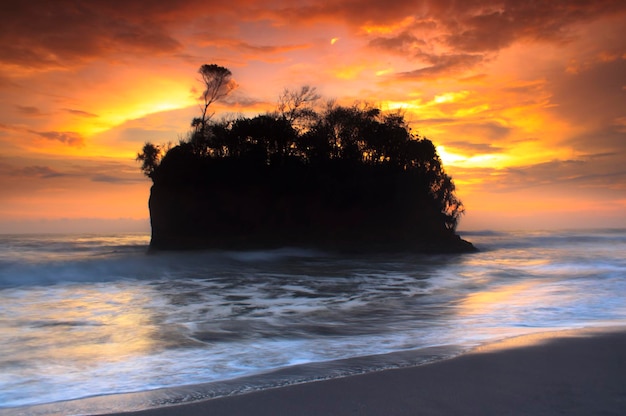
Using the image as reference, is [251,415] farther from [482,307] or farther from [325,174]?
[325,174]

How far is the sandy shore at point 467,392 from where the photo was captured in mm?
2797

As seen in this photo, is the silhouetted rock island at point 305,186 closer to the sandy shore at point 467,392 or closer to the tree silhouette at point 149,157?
the tree silhouette at point 149,157

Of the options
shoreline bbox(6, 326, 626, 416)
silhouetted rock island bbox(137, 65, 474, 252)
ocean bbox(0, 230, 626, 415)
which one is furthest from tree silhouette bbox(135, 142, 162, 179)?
shoreline bbox(6, 326, 626, 416)

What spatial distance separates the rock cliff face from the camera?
98.1ft

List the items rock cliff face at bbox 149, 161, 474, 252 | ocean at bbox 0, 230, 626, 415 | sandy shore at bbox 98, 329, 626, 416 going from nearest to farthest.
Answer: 1. sandy shore at bbox 98, 329, 626, 416
2. ocean at bbox 0, 230, 626, 415
3. rock cliff face at bbox 149, 161, 474, 252

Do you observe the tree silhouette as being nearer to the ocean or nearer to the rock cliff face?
the rock cliff face

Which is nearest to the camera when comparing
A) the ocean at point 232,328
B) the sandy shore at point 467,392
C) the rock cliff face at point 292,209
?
the sandy shore at point 467,392

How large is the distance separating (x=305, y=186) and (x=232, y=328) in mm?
25091

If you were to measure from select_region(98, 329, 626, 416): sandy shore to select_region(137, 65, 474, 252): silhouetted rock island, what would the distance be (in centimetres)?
2498

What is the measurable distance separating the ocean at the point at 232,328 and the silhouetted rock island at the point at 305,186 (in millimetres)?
15758

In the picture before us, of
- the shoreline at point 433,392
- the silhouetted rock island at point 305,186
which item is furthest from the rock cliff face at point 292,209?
the shoreline at point 433,392

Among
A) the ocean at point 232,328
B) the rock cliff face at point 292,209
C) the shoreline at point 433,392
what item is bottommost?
the ocean at point 232,328

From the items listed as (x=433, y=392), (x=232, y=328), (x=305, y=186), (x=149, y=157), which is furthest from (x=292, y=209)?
(x=433, y=392)

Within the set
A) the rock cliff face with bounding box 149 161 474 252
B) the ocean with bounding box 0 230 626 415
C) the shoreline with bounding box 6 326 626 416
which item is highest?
the rock cliff face with bounding box 149 161 474 252
